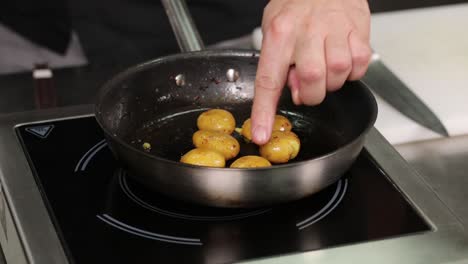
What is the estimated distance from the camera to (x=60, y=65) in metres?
1.65

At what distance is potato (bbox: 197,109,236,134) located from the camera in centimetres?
95

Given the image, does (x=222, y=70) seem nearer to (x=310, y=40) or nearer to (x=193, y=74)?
(x=193, y=74)

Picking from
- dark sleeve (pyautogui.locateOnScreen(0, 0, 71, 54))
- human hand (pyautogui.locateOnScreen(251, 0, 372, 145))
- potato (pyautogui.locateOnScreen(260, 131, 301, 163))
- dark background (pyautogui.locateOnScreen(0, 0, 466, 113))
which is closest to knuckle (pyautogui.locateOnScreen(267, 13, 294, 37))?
human hand (pyautogui.locateOnScreen(251, 0, 372, 145))

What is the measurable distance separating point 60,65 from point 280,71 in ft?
2.89

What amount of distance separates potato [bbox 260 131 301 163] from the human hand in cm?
4

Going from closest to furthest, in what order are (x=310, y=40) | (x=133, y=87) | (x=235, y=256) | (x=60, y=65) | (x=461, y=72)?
1. (x=235, y=256)
2. (x=310, y=40)
3. (x=133, y=87)
4. (x=461, y=72)
5. (x=60, y=65)

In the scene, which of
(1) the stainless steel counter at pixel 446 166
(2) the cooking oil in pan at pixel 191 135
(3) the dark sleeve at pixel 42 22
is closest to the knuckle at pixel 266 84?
(2) the cooking oil in pan at pixel 191 135

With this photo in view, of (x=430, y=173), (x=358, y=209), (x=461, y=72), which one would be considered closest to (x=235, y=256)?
(x=358, y=209)

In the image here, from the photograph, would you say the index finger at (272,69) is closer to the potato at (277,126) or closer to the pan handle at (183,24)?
the potato at (277,126)

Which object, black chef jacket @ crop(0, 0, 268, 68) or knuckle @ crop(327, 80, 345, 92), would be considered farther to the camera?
black chef jacket @ crop(0, 0, 268, 68)

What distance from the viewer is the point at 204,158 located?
34.2 inches

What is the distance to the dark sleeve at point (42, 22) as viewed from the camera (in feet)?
5.34

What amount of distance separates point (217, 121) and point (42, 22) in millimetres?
821

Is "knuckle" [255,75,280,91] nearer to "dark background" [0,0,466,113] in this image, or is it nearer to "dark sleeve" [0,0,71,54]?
"dark background" [0,0,466,113]
